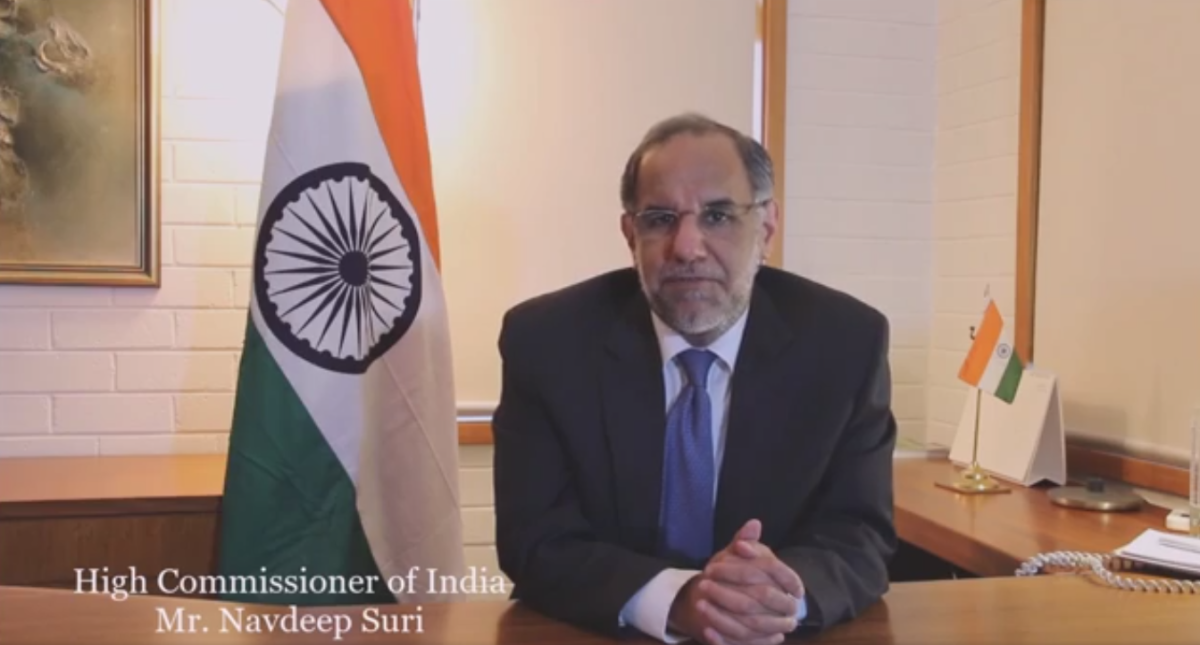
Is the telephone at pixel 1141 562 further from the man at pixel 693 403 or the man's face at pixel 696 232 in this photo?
the man's face at pixel 696 232

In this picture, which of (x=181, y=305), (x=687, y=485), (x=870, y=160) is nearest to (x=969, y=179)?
(x=870, y=160)

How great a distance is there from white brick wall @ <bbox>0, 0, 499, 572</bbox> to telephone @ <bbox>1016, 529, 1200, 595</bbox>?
6.02 ft

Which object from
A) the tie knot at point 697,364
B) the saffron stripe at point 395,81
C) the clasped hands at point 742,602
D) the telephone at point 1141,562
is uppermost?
the saffron stripe at point 395,81

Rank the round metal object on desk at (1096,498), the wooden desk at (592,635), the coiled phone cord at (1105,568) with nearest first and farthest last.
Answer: the wooden desk at (592,635)
the coiled phone cord at (1105,568)
the round metal object on desk at (1096,498)

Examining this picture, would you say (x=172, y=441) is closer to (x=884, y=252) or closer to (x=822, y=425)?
(x=822, y=425)

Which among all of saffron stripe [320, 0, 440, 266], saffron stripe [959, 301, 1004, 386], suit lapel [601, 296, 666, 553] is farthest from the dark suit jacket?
saffron stripe [959, 301, 1004, 386]

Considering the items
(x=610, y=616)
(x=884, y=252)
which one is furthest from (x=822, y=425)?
(x=884, y=252)

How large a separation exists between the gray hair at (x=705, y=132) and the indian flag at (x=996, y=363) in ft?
3.19

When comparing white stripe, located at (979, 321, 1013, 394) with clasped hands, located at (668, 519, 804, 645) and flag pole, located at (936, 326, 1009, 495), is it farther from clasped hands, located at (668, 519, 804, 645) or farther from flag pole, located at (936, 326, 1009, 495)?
clasped hands, located at (668, 519, 804, 645)

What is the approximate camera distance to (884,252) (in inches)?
111

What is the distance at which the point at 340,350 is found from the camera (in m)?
1.94

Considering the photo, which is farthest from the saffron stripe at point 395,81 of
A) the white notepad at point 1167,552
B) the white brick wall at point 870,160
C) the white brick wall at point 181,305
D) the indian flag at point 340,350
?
the white notepad at point 1167,552

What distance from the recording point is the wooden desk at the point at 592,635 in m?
1.13

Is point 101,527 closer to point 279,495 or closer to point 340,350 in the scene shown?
point 279,495
